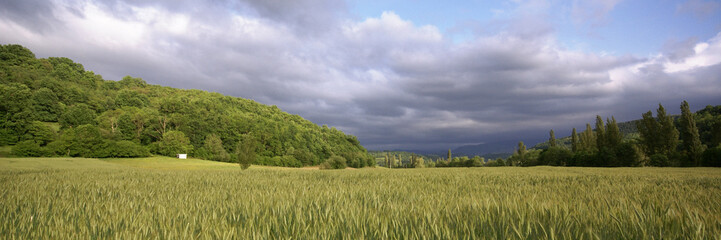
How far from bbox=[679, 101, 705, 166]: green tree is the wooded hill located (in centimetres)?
7161

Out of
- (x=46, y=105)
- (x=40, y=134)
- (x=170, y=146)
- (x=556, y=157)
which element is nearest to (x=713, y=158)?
(x=556, y=157)

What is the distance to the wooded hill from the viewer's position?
214 feet

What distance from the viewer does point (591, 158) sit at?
193 feet

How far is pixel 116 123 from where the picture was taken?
81.0 meters

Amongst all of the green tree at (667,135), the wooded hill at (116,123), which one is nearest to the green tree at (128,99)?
the wooded hill at (116,123)

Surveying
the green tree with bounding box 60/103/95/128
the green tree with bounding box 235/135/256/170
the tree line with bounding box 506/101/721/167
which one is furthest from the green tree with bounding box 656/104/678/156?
the green tree with bounding box 60/103/95/128

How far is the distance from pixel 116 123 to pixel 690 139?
420 feet

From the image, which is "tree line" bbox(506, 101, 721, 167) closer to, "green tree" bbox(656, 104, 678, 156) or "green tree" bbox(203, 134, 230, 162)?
"green tree" bbox(656, 104, 678, 156)

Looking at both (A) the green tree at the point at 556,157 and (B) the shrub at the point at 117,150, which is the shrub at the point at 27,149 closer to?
(B) the shrub at the point at 117,150

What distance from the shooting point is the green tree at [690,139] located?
51.8 m

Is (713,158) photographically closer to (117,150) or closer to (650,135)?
(650,135)

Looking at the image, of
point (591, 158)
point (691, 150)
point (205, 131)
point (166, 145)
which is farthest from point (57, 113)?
point (691, 150)

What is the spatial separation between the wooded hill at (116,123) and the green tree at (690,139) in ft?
235

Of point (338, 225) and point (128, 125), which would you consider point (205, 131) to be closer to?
point (128, 125)
